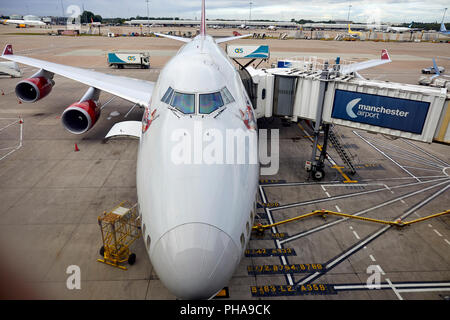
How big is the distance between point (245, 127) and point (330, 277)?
6.26 metres

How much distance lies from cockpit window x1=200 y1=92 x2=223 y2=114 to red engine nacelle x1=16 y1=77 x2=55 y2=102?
2140 cm

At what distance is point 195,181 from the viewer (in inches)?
287

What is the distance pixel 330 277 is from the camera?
34.8 ft

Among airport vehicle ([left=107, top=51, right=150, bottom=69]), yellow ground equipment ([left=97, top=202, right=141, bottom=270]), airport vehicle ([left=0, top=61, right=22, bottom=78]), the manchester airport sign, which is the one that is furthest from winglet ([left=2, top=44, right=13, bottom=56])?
the manchester airport sign

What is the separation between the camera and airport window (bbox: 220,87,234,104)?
32.2ft

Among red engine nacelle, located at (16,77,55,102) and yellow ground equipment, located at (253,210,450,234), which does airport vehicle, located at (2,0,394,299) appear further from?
red engine nacelle, located at (16,77,55,102)

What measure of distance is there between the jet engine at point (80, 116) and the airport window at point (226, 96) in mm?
13856

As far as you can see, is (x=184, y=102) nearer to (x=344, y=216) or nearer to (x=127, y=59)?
(x=344, y=216)

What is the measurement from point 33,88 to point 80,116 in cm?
729

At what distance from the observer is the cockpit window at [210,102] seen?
362 inches

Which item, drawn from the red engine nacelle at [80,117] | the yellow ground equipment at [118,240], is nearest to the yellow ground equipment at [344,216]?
the yellow ground equipment at [118,240]

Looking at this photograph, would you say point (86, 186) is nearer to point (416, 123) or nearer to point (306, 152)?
point (306, 152)

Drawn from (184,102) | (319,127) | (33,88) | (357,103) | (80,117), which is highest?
(184,102)

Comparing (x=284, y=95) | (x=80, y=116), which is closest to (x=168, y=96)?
(x=284, y=95)
